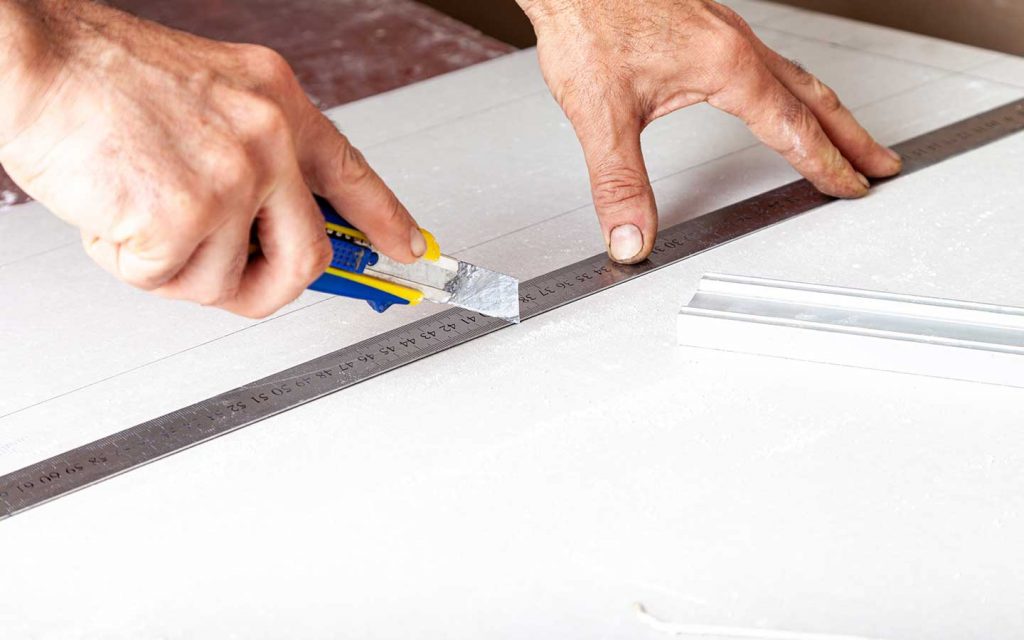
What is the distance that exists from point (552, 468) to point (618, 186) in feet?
2.11

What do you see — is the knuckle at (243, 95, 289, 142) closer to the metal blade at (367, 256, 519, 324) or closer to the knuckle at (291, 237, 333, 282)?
the knuckle at (291, 237, 333, 282)

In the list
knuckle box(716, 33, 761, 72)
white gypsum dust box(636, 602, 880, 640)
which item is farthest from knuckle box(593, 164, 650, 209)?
white gypsum dust box(636, 602, 880, 640)

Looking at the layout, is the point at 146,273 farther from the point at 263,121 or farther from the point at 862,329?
the point at 862,329

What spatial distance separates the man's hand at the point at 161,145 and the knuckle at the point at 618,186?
2.19 ft

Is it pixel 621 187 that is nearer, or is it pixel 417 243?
pixel 417 243

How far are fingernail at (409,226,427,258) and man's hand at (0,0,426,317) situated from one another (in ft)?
0.53

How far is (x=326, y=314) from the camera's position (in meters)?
1.70

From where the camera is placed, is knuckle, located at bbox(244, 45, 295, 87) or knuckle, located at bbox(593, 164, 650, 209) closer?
knuckle, located at bbox(244, 45, 295, 87)

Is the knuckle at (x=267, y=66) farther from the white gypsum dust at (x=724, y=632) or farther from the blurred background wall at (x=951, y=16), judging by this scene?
the blurred background wall at (x=951, y=16)

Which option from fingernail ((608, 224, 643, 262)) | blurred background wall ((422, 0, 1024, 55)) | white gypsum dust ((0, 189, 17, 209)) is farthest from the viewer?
blurred background wall ((422, 0, 1024, 55))

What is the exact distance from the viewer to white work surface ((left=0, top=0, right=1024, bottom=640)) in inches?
41.6

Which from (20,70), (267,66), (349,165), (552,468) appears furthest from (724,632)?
(20,70)

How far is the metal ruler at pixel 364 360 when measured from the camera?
1369mm

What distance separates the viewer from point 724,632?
0.99 m
